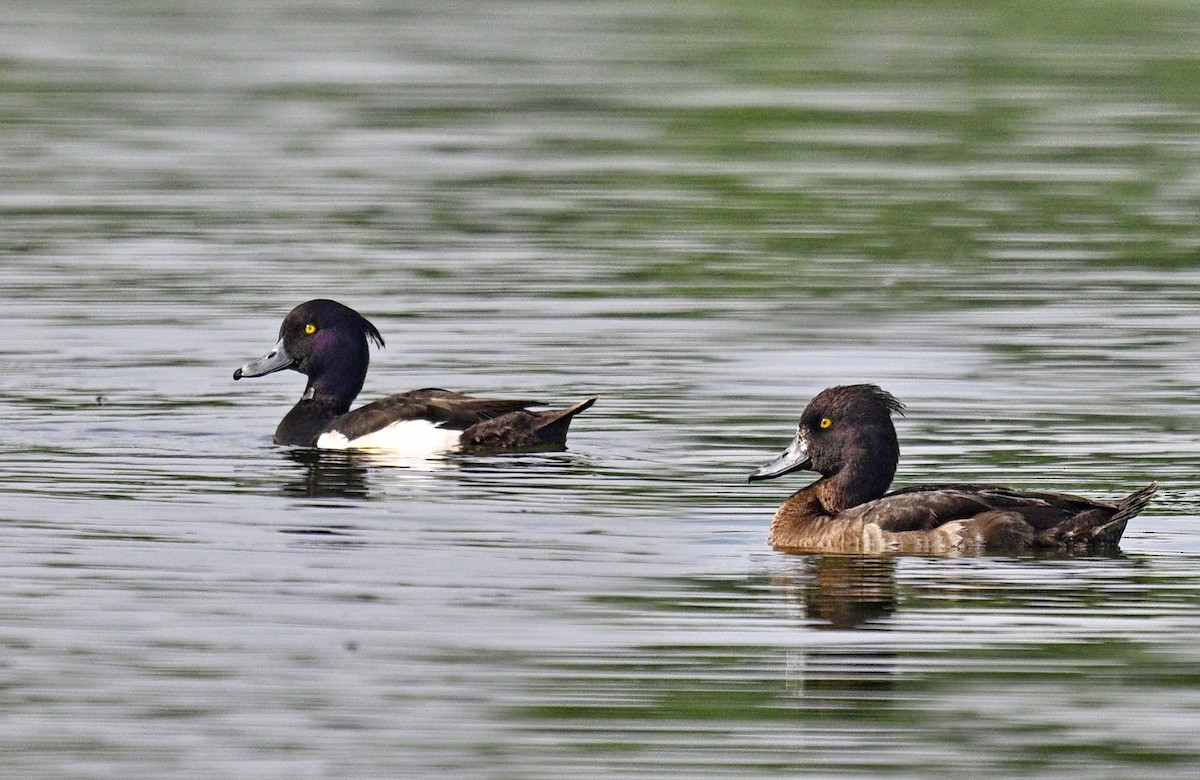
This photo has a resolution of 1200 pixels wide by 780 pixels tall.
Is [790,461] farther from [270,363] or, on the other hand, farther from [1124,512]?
[270,363]

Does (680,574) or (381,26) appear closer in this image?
(680,574)

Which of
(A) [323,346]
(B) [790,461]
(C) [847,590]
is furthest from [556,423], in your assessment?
(C) [847,590]

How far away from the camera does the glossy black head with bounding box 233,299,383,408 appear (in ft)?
49.2

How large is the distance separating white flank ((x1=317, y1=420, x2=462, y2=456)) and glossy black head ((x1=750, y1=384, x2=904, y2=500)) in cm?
279

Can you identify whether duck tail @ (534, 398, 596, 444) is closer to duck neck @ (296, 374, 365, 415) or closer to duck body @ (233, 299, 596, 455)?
duck body @ (233, 299, 596, 455)

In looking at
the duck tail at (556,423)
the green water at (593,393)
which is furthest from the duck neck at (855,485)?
the duck tail at (556,423)

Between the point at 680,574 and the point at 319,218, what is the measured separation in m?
11.8

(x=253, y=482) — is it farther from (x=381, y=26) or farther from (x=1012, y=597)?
(x=381, y=26)

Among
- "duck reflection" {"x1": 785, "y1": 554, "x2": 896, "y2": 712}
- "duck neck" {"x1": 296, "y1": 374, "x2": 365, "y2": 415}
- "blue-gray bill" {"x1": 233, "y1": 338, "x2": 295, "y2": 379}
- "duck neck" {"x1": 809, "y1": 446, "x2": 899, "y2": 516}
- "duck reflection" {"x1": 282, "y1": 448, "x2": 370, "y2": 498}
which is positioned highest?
"blue-gray bill" {"x1": 233, "y1": 338, "x2": 295, "y2": 379}

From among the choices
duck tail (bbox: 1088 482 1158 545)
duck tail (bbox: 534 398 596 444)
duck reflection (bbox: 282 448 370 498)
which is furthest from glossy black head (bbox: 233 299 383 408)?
duck tail (bbox: 1088 482 1158 545)

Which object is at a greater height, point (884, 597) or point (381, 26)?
point (381, 26)

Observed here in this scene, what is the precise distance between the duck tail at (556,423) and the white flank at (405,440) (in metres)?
0.44

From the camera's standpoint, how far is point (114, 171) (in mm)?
24453

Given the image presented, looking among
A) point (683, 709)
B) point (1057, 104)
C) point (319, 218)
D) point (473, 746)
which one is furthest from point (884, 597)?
point (1057, 104)
